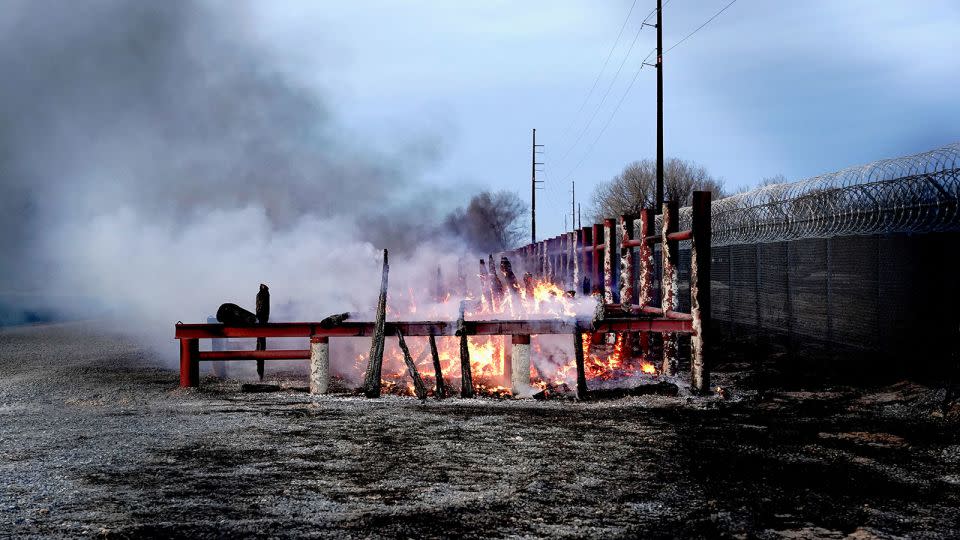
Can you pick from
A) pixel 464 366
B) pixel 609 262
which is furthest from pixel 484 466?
pixel 609 262

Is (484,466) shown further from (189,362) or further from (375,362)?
(189,362)

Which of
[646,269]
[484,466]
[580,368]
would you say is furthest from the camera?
[646,269]

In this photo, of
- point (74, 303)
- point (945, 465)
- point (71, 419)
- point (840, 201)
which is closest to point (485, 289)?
point (840, 201)

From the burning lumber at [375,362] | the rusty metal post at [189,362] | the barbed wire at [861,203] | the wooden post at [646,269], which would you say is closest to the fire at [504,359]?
the wooden post at [646,269]

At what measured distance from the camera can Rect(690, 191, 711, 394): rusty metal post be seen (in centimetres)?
1093

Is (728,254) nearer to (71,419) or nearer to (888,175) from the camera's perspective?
(888,175)

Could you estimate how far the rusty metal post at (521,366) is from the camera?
11.4 meters

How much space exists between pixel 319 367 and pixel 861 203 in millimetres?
7693

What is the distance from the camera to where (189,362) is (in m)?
11.8

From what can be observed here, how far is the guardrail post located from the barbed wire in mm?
7302

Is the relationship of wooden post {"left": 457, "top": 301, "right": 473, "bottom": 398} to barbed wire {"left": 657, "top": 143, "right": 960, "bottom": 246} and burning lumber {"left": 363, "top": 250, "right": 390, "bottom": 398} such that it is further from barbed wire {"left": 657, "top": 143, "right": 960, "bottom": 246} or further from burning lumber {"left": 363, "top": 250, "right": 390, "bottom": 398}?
barbed wire {"left": 657, "top": 143, "right": 960, "bottom": 246}

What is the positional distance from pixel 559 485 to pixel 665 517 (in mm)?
1015

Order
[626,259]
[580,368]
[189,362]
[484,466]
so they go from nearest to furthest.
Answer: [484,466] < [580,368] < [189,362] < [626,259]

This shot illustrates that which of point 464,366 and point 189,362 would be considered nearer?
point 464,366
